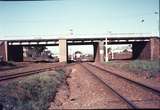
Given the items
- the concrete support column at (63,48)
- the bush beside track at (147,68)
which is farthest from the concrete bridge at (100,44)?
the bush beside track at (147,68)

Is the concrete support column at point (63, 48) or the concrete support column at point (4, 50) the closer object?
the concrete support column at point (4, 50)

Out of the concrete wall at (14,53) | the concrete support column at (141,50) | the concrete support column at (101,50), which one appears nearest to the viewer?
the concrete support column at (141,50)

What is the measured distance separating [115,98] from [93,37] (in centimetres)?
5107

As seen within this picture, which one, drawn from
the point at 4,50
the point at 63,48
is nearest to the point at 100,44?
the point at 63,48

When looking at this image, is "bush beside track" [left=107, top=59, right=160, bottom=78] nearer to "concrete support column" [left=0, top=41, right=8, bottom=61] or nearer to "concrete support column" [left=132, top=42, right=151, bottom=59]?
"concrete support column" [left=132, top=42, right=151, bottom=59]

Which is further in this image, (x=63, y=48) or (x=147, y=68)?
(x=63, y=48)

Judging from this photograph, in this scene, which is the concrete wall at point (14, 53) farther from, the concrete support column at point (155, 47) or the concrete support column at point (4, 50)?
the concrete support column at point (155, 47)

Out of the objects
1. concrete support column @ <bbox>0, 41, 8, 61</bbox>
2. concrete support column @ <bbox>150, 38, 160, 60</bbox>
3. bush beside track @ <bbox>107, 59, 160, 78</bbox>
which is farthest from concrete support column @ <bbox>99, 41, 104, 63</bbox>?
bush beside track @ <bbox>107, 59, 160, 78</bbox>

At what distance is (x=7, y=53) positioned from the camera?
64.6 metres

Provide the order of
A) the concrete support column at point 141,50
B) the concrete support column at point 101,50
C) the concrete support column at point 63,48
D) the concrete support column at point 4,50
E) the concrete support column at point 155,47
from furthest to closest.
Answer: the concrete support column at point 63,48 < the concrete support column at point 4,50 < the concrete support column at point 101,50 < the concrete support column at point 141,50 < the concrete support column at point 155,47

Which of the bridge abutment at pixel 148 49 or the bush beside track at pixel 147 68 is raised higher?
the bridge abutment at pixel 148 49

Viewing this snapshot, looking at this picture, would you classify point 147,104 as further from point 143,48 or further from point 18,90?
point 143,48

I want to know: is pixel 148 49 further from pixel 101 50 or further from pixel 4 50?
pixel 4 50

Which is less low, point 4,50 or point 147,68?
point 4,50
